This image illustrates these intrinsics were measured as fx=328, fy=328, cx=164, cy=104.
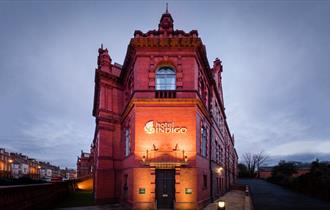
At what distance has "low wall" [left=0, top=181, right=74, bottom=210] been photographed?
13.9m

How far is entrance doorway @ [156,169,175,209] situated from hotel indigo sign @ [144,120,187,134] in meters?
2.60

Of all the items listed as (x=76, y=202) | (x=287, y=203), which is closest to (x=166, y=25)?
(x=76, y=202)

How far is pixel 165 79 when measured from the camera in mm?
23375

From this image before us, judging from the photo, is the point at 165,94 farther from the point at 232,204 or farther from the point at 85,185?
the point at 85,185

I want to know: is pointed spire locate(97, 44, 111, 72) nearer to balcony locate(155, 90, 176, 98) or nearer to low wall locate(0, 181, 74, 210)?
balcony locate(155, 90, 176, 98)

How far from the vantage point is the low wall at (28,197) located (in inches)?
546

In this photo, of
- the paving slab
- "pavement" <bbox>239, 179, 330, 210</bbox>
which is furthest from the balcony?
"pavement" <bbox>239, 179, 330, 210</bbox>

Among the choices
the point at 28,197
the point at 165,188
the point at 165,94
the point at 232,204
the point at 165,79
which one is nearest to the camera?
the point at 28,197

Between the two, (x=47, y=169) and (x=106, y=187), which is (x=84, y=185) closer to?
(x=106, y=187)

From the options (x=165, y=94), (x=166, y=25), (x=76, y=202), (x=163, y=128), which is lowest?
(x=76, y=202)

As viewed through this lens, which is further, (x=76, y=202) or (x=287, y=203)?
(x=76, y=202)

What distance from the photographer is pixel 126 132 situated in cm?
2783

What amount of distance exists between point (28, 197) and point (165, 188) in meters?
8.48

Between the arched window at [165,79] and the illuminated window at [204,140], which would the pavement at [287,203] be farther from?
the arched window at [165,79]
